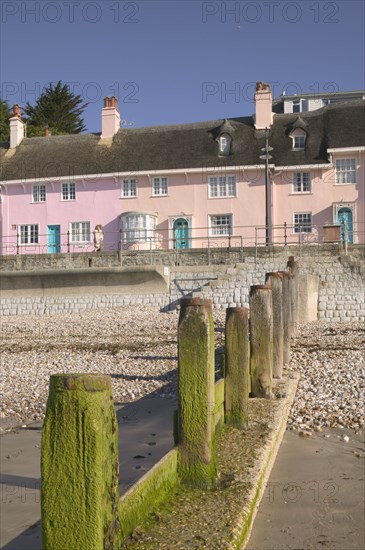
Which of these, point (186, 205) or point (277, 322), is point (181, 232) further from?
point (277, 322)

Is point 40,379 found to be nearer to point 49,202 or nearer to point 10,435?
point 10,435

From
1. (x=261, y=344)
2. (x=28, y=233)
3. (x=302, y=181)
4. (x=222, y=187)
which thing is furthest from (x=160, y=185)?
(x=261, y=344)

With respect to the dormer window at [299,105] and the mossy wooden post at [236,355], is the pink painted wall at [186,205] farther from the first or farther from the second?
the dormer window at [299,105]

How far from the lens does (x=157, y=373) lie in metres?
10.4

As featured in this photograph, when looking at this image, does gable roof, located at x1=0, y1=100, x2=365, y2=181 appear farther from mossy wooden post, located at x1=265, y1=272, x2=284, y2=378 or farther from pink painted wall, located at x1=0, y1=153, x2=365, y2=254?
mossy wooden post, located at x1=265, y1=272, x2=284, y2=378

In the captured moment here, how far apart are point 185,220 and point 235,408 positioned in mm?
30299

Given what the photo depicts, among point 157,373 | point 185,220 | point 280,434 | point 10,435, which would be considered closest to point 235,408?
point 280,434

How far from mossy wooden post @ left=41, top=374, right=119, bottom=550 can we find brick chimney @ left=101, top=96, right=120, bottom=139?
3723cm

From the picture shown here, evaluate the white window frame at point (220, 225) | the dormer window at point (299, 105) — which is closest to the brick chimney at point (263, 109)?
the white window frame at point (220, 225)

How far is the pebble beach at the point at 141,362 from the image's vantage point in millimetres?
7704

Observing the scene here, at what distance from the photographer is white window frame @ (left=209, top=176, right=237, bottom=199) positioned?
115 feet

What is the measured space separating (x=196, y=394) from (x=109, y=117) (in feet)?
118

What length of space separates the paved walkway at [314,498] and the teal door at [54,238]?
32.4m

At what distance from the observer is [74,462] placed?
8.09ft
